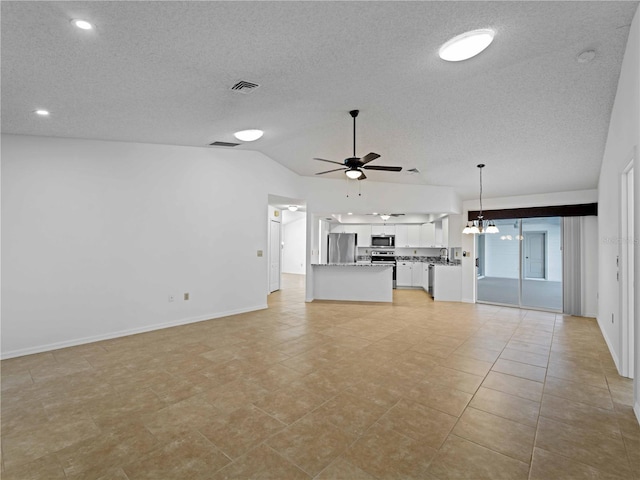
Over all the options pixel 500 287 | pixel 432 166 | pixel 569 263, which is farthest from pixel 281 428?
pixel 500 287

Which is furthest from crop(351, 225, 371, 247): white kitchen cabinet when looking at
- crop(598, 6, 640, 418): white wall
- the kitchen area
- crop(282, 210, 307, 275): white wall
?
crop(598, 6, 640, 418): white wall

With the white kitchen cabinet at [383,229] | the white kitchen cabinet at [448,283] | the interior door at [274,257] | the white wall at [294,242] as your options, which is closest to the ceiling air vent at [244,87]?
the interior door at [274,257]

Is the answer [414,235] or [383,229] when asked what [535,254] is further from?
[383,229]

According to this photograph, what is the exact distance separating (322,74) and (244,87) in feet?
2.65

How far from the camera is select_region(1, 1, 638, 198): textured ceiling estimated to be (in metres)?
2.04

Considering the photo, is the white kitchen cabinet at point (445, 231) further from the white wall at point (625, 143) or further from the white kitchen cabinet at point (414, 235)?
the white wall at point (625, 143)

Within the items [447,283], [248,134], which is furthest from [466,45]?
[447,283]

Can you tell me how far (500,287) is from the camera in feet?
31.5

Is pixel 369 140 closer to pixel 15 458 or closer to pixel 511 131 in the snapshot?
pixel 511 131

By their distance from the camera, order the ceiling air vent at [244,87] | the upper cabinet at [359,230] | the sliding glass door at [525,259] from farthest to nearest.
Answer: the upper cabinet at [359,230]
the sliding glass door at [525,259]
the ceiling air vent at [244,87]

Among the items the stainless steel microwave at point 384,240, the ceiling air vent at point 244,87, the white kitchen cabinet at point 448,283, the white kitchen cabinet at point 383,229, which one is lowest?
the white kitchen cabinet at point 448,283

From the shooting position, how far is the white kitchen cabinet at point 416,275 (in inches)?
377

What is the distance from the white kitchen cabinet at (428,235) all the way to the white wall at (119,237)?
5.66 meters

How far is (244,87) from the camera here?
10.0 feet
